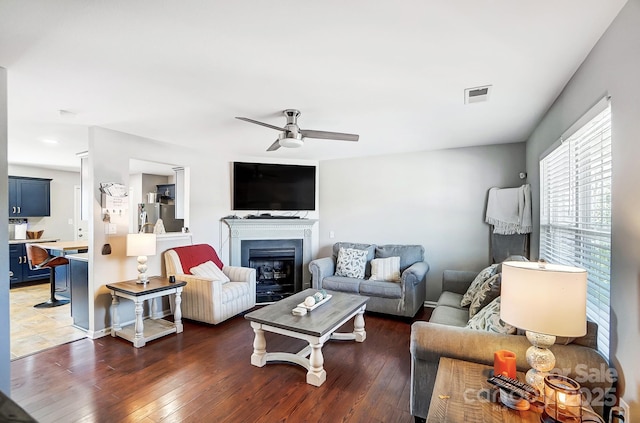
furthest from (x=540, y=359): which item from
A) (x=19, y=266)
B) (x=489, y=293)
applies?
(x=19, y=266)

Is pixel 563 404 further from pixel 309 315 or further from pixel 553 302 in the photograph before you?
pixel 309 315

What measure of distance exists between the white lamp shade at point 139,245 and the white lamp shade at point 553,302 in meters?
3.49

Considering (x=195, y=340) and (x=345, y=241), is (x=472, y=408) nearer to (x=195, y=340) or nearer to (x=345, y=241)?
(x=195, y=340)

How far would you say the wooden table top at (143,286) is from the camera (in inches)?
124

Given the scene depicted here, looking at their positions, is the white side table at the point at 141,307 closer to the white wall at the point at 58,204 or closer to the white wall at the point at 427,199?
the white wall at the point at 427,199

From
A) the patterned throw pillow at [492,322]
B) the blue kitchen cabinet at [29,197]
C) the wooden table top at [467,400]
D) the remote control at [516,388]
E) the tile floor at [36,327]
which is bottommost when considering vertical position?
the tile floor at [36,327]

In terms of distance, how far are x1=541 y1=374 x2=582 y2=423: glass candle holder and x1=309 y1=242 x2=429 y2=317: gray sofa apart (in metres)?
2.53

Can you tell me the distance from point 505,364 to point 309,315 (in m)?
1.61

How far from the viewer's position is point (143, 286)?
131 inches

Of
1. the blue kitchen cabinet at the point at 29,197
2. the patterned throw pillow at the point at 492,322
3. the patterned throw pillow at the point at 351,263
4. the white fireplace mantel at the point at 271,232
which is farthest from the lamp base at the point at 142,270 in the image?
the blue kitchen cabinet at the point at 29,197

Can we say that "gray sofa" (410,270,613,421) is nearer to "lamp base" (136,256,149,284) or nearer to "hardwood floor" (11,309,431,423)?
"hardwood floor" (11,309,431,423)

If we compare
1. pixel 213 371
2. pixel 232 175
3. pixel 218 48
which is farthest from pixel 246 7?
pixel 232 175

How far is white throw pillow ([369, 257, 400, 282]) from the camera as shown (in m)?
4.18

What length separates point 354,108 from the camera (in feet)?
9.03
